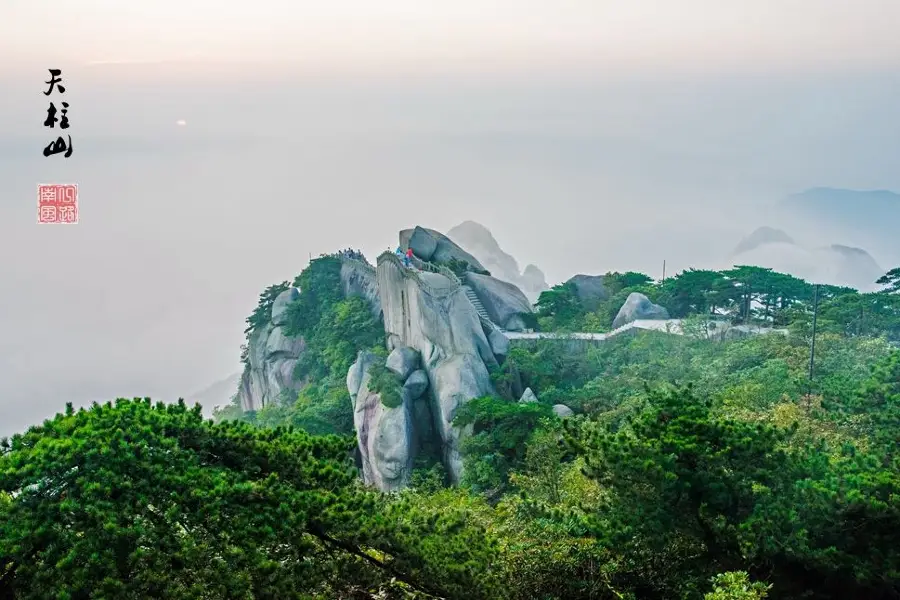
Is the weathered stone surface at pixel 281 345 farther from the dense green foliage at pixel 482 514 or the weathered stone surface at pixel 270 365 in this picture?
the dense green foliage at pixel 482 514

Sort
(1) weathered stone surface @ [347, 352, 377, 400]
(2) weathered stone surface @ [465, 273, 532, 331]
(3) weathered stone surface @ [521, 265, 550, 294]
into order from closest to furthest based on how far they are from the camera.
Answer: (1) weathered stone surface @ [347, 352, 377, 400] < (2) weathered stone surface @ [465, 273, 532, 331] < (3) weathered stone surface @ [521, 265, 550, 294]

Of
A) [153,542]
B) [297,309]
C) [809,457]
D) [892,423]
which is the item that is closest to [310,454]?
[153,542]

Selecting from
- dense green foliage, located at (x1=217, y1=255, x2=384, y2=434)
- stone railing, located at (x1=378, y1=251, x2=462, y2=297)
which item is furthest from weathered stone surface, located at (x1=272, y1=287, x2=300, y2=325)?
stone railing, located at (x1=378, y1=251, x2=462, y2=297)

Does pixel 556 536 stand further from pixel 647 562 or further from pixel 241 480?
pixel 241 480

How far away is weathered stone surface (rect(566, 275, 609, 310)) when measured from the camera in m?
29.3

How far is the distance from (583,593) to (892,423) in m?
4.56

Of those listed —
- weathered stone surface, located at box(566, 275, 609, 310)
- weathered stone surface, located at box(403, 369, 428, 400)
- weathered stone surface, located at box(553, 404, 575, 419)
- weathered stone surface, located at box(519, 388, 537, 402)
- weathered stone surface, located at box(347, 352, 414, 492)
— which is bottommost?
weathered stone surface, located at box(347, 352, 414, 492)

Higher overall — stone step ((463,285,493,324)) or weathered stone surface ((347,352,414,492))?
stone step ((463,285,493,324))

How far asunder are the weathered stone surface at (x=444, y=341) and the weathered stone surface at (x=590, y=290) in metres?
7.16

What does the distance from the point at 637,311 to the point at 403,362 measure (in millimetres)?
7451

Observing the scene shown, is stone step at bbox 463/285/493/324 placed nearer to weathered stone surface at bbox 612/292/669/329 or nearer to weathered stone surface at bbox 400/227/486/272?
weathered stone surface at bbox 400/227/486/272

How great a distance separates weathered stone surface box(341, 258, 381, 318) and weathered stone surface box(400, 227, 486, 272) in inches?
55.3

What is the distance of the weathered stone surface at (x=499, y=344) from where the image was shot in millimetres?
23312

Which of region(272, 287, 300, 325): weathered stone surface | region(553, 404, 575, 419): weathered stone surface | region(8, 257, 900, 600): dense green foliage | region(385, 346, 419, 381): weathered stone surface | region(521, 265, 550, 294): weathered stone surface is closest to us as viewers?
region(8, 257, 900, 600): dense green foliage
